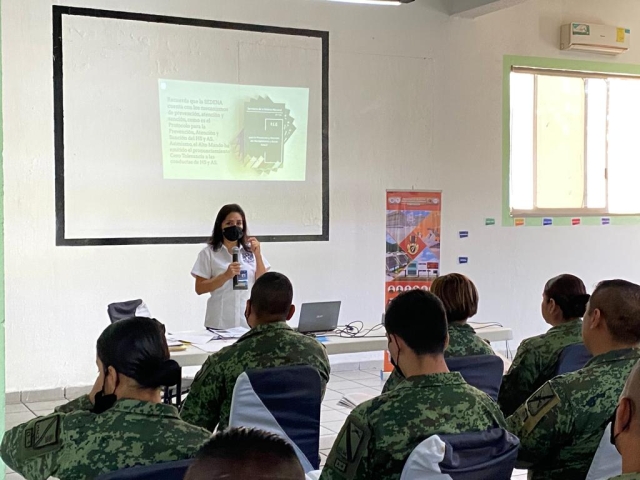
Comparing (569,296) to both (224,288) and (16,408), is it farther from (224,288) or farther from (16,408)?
(16,408)

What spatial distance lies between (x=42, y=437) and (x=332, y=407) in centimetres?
392

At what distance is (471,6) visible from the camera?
22.9 ft

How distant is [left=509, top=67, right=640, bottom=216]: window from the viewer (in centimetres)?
770

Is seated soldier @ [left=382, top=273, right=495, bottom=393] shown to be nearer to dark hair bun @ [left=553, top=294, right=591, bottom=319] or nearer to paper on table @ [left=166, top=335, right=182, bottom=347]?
dark hair bun @ [left=553, top=294, right=591, bottom=319]

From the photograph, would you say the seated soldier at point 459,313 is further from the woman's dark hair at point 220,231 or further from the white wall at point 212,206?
the white wall at point 212,206

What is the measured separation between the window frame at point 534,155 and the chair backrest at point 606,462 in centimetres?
562

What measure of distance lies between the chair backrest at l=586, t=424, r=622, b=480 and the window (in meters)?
5.70

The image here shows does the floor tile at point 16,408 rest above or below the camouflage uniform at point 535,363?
below

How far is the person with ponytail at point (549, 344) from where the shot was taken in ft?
9.91

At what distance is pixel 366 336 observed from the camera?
172 inches

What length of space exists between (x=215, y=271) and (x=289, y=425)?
6.20 ft

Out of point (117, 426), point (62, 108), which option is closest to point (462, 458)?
point (117, 426)

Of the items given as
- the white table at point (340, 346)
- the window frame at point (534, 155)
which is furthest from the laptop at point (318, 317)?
the window frame at point (534, 155)

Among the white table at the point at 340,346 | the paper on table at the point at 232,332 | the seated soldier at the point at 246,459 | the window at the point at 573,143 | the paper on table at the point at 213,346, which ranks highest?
the window at the point at 573,143
